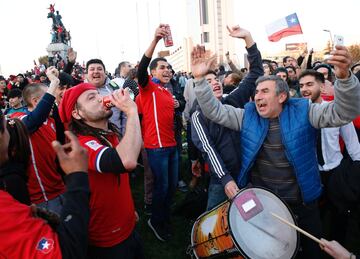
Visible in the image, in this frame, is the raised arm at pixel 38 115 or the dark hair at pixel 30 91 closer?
the raised arm at pixel 38 115

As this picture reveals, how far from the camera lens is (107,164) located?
6.31ft

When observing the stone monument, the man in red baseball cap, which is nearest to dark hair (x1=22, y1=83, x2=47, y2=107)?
the man in red baseball cap

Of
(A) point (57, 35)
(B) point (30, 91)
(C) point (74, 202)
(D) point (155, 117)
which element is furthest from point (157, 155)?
(A) point (57, 35)

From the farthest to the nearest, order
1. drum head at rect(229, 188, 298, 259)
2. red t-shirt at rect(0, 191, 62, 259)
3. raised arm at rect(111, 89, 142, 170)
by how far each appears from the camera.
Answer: drum head at rect(229, 188, 298, 259) < raised arm at rect(111, 89, 142, 170) < red t-shirt at rect(0, 191, 62, 259)

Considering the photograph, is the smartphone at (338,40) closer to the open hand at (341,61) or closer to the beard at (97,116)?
the open hand at (341,61)

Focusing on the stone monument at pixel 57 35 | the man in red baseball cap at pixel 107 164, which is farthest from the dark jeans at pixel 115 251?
the stone monument at pixel 57 35

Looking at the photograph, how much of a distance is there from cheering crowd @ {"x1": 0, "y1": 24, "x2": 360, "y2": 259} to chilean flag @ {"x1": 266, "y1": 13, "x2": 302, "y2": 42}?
15.6ft

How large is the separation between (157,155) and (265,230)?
6.27ft

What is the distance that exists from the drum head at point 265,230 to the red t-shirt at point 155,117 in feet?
5.79

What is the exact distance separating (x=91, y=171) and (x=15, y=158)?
1.82ft

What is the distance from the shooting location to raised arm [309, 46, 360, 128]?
2.13 meters

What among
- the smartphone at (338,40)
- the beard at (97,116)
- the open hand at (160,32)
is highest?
the open hand at (160,32)

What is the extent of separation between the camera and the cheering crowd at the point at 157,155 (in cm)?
132

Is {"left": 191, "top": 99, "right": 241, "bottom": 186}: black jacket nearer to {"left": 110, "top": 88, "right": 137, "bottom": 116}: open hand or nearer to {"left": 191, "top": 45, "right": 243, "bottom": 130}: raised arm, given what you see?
{"left": 191, "top": 45, "right": 243, "bottom": 130}: raised arm
